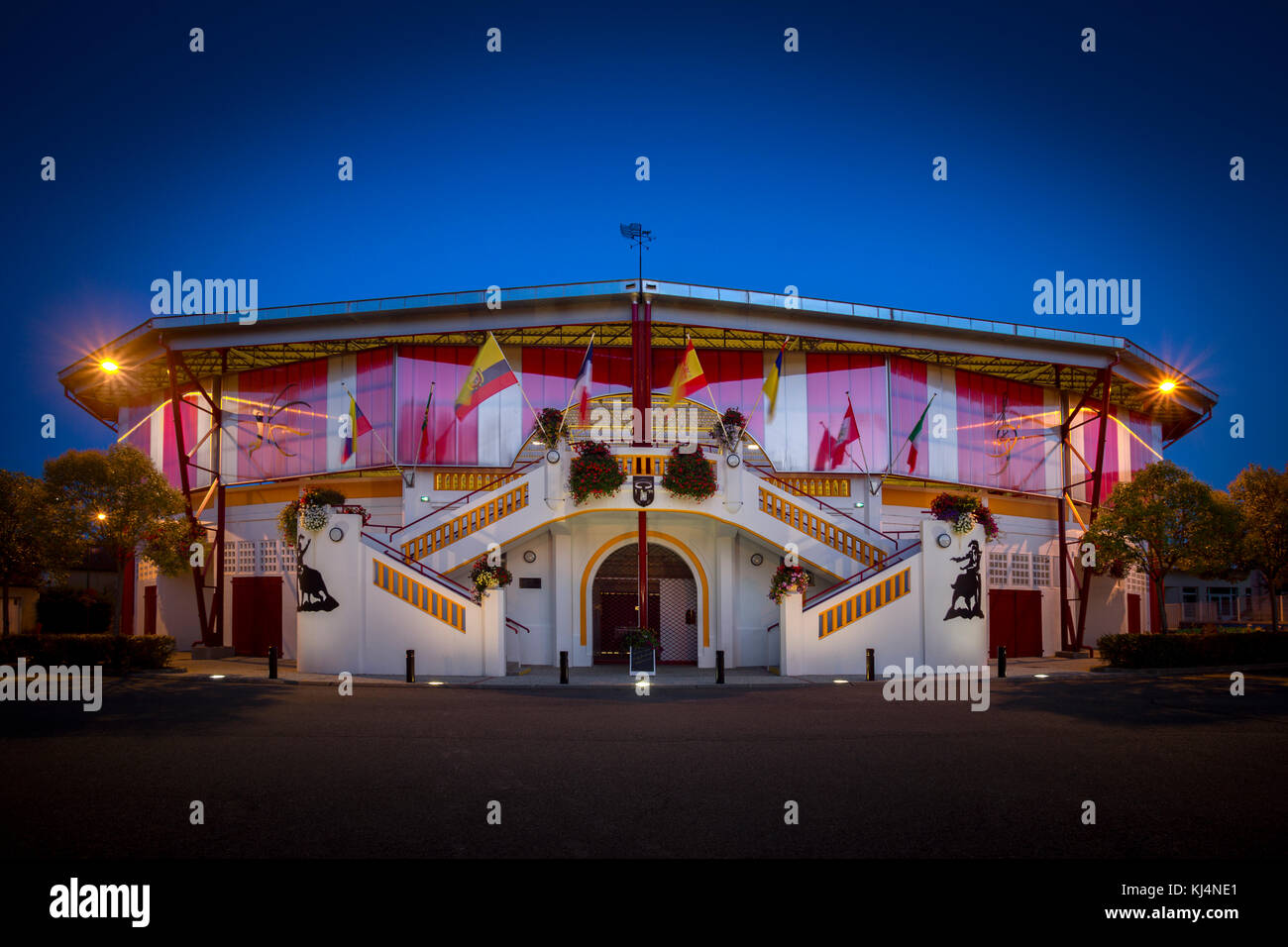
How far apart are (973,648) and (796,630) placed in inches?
197

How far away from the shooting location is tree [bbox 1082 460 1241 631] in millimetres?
27297

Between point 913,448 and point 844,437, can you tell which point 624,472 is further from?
point 913,448

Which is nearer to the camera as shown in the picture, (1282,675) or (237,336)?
(1282,675)

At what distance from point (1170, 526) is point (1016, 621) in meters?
5.96

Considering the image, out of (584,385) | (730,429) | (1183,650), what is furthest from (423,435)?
(1183,650)

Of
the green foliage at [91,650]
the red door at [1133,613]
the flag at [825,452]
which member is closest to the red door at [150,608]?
the green foliage at [91,650]

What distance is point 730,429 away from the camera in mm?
26734

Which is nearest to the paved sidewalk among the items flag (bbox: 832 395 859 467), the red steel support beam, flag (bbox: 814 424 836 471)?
the red steel support beam

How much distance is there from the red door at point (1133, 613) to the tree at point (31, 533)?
37.2 m

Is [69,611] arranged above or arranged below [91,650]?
below
